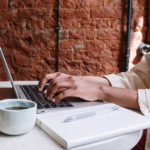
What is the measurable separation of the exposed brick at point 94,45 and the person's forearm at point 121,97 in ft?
3.62

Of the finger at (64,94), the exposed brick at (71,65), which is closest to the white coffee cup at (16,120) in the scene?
the finger at (64,94)

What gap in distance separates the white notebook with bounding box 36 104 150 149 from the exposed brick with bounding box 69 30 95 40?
1.35 m

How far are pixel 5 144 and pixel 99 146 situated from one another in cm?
22

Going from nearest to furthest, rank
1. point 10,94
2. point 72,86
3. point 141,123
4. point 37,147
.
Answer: point 37,147
point 141,123
point 72,86
point 10,94

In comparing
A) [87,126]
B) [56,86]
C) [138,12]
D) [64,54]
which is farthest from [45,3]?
[87,126]

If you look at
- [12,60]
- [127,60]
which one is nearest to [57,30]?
[12,60]

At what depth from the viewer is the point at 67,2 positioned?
1793 mm

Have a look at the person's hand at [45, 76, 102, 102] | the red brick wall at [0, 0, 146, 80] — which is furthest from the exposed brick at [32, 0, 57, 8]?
the person's hand at [45, 76, 102, 102]

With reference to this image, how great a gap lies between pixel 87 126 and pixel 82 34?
1.47 meters

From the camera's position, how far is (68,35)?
183 cm

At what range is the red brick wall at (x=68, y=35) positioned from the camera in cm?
180

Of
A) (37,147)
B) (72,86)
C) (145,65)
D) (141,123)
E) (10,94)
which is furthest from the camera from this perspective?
(145,65)

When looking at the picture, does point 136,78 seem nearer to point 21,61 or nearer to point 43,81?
point 43,81

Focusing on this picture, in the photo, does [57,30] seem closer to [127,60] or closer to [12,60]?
[12,60]
